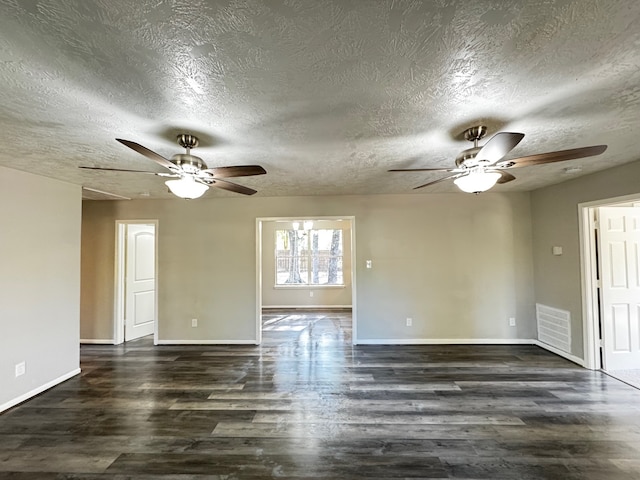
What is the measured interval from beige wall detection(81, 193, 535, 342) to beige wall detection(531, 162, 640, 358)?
0.73 ft

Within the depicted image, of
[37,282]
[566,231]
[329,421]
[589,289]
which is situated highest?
[566,231]

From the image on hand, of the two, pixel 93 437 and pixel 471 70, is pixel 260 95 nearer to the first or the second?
pixel 471 70

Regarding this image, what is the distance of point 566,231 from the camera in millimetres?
3998

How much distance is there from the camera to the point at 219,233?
493 cm

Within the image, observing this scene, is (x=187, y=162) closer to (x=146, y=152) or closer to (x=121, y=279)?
(x=146, y=152)

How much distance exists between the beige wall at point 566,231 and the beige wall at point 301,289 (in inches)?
174

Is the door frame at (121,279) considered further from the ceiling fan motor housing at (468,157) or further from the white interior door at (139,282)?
the ceiling fan motor housing at (468,157)

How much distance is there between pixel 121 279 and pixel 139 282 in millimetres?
396

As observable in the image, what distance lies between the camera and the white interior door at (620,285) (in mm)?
3641

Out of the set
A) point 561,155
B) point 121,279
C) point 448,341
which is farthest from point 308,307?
point 561,155

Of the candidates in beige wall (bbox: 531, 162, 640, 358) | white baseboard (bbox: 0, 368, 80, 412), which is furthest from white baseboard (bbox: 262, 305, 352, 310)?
white baseboard (bbox: 0, 368, 80, 412)

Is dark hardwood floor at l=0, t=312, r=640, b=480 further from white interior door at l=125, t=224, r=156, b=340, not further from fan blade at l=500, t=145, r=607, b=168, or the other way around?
fan blade at l=500, t=145, r=607, b=168

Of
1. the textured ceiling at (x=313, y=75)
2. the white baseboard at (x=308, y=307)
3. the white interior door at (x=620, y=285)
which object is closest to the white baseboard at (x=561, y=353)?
the white interior door at (x=620, y=285)

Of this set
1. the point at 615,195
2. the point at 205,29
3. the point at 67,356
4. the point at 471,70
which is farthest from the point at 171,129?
the point at 615,195
